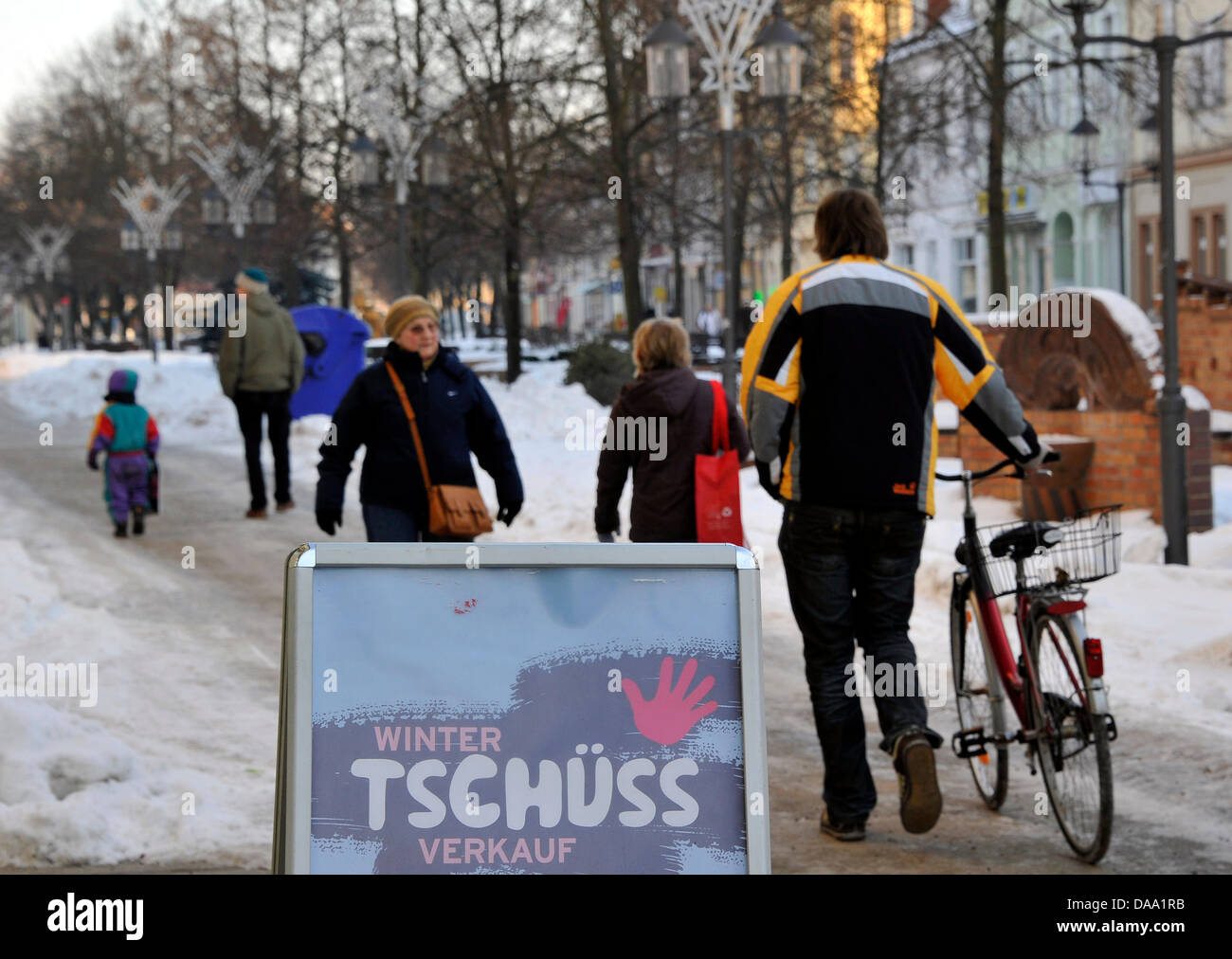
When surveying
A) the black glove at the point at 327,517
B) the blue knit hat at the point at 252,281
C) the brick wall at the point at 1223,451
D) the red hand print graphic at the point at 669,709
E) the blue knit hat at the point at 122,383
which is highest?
the blue knit hat at the point at 252,281

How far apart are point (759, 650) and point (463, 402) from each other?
4096 mm

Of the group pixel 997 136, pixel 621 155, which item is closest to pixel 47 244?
pixel 621 155

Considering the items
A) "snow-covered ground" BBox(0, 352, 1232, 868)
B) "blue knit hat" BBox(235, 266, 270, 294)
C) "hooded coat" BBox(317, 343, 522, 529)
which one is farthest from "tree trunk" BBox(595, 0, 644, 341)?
"hooded coat" BBox(317, 343, 522, 529)

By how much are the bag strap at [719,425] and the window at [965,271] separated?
154ft

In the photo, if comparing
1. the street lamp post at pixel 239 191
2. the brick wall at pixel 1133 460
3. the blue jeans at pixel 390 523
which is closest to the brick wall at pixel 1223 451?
the brick wall at pixel 1133 460

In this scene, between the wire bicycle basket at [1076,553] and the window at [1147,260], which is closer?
the wire bicycle basket at [1076,553]

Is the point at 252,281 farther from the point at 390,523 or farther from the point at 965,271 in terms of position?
the point at 965,271

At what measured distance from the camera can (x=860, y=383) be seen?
5.52 metres

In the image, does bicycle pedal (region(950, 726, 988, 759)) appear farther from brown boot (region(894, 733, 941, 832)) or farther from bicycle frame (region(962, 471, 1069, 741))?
brown boot (region(894, 733, 941, 832))

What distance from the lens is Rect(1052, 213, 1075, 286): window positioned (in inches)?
1912

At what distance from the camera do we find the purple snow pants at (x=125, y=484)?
1366cm

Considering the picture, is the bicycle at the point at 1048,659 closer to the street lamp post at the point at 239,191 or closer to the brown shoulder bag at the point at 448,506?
the brown shoulder bag at the point at 448,506

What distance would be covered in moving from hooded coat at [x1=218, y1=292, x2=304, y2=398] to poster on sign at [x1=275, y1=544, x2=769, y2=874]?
1132cm
